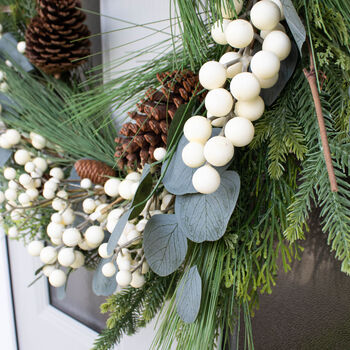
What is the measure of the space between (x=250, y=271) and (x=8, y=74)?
37cm

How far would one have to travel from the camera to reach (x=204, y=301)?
0.25 meters

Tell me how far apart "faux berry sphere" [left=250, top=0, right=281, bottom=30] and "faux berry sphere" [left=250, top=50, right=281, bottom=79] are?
2 centimetres

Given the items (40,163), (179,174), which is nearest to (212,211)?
(179,174)

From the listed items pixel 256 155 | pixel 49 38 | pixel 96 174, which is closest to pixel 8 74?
pixel 49 38

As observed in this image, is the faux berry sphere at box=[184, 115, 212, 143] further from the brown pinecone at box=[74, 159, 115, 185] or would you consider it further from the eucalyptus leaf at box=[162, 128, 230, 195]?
the brown pinecone at box=[74, 159, 115, 185]

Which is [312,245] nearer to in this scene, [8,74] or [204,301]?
[204,301]

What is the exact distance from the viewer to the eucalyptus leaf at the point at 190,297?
0.23 metres

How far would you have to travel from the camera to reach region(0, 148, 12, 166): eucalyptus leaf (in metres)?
0.42

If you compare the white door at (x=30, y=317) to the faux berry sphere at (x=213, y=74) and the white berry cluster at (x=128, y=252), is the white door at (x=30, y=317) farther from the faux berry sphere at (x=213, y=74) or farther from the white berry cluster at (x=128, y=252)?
Result: the faux berry sphere at (x=213, y=74)

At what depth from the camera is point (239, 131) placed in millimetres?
185

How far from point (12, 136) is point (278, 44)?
341mm

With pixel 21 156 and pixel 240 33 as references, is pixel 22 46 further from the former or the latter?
pixel 240 33

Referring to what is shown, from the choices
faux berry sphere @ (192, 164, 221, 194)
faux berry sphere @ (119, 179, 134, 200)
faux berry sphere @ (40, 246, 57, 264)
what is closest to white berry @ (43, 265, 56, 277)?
faux berry sphere @ (40, 246, 57, 264)

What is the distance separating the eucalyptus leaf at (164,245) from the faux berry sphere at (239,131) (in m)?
0.08
